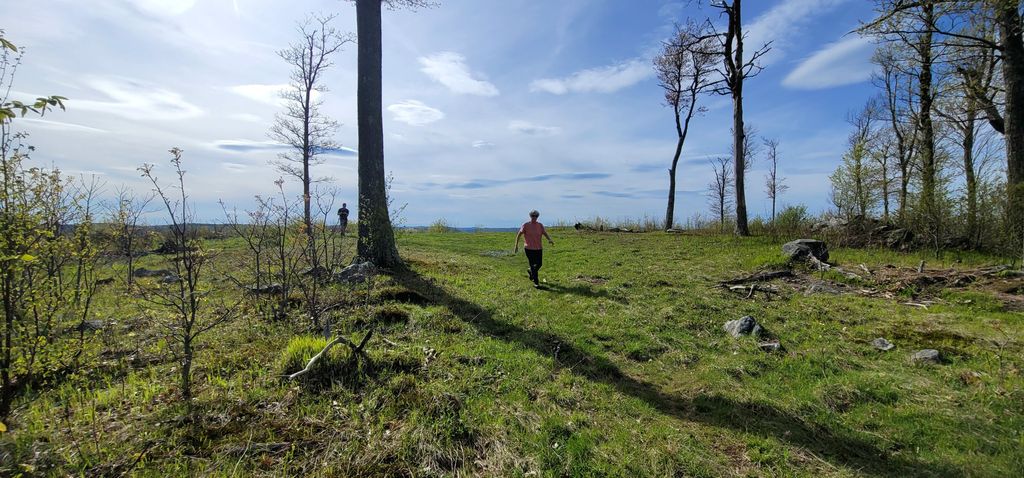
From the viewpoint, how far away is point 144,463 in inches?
109

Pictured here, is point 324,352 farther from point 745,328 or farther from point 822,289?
point 822,289

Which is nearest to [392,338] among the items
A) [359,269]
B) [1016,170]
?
[359,269]

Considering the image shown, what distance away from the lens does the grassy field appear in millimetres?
3023

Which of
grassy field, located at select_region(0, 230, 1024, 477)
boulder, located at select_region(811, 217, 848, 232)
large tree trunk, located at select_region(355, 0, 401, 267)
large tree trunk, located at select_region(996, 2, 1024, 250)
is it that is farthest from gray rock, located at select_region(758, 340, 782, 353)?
boulder, located at select_region(811, 217, 848, 232)

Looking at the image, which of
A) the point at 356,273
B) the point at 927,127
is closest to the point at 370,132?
the point at 356,273

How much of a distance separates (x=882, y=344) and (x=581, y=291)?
4.97m

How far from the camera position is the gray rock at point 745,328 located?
5934 millimetres

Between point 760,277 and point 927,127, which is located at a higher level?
point 927,127

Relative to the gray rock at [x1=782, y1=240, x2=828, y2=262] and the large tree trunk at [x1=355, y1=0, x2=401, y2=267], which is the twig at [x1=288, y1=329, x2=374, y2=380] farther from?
the gray rock at [x1=782, y1=240, x2=828, y2=262]

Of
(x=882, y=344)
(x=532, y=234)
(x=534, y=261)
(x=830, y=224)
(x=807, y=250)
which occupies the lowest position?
(x=882, y=344)

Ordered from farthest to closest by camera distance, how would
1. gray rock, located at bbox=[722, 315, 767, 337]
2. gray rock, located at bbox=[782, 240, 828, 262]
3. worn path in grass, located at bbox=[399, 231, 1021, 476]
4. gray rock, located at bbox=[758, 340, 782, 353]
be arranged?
1. gray rock, located at bbox=[782, 240, 828, 262]
2. gray rock, located at bbox=[722, 315, 767, 337]
3. gray rock, located at bbox=[758, 340, 782, 353]
4. worn path in grass, located at bbox=[399, 231, 1021, 476]

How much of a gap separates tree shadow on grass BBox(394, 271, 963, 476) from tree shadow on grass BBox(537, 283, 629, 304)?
2.60m

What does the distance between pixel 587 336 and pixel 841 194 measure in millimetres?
20510

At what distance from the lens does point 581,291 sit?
8.97 m
